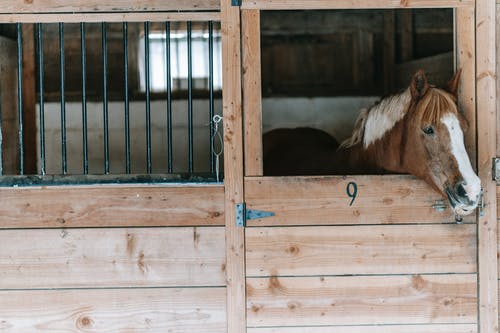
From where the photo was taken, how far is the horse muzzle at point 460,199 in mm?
2051

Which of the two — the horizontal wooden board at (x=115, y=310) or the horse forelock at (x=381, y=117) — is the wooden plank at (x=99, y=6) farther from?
the horizontal wooden board at (x=115, y=310)

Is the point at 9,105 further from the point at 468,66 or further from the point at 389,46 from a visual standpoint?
the point at 389,46

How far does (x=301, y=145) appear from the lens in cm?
357

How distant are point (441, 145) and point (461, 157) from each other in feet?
0.28

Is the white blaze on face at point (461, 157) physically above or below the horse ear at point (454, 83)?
below

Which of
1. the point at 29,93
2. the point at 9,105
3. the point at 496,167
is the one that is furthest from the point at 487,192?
the point at 29,93

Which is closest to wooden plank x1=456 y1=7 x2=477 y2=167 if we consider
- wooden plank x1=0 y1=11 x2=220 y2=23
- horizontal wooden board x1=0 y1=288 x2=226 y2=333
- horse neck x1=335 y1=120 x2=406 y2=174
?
horse neck x1=335 y1=120 x2=406 y2=174

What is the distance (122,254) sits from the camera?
2266 millimetres

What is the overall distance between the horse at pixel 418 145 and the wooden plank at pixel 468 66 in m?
0.05

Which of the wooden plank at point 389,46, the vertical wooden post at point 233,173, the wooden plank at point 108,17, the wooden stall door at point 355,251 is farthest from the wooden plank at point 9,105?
the wooden plank at point 389,46

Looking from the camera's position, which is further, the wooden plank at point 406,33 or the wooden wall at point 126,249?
the wooden plank at point 406,33

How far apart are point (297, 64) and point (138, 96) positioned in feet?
4.39

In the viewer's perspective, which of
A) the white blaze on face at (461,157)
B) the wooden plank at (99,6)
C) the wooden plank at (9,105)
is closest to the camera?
the white blaze on face at (461,157)

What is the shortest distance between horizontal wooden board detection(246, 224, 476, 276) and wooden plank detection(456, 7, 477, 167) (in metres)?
0.30
